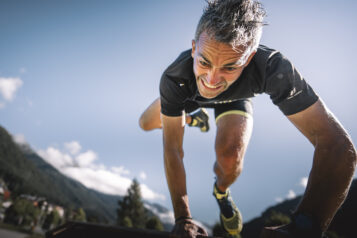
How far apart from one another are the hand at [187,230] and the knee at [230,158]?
5.25ft

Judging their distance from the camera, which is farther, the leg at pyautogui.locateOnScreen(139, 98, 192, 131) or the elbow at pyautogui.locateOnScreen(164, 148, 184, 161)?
the leg at pyautogui.locateOnScreen(139, 98, 192, 131)

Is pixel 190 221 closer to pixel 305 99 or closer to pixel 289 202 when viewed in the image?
pixel 305 99

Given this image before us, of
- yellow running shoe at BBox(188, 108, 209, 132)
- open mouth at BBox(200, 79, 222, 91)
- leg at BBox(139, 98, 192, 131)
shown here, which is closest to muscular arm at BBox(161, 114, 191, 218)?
open mouth at BBox(200, 79, 222, 91)

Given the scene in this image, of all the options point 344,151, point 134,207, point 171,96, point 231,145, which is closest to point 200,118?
point 231,145

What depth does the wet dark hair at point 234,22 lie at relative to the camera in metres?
1.93

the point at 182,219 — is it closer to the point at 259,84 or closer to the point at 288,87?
the point at 288,87

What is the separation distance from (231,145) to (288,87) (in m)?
1.41

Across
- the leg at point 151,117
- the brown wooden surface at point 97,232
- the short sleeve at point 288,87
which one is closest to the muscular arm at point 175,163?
the brown wooden surface at point 97,232

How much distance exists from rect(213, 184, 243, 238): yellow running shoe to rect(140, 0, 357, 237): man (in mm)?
433

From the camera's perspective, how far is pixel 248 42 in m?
1.99

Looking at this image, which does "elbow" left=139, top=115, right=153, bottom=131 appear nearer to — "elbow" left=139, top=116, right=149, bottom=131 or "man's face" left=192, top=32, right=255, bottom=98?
"elbow" left=139, top=116, right=149, bottom=131

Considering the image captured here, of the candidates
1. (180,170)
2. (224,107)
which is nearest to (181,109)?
(180,170)

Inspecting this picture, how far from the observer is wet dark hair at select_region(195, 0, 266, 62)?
1932 millimetres

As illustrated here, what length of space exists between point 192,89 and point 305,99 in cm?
124
